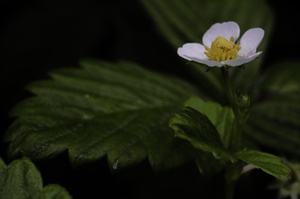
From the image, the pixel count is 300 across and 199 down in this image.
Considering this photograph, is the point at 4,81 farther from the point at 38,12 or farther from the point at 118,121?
the point at 118,121

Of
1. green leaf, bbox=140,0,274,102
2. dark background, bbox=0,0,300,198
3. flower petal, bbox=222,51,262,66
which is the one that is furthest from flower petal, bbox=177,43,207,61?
dark background, bbox=0,0,300,198

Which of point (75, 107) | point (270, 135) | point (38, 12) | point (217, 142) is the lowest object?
point (270, 135)

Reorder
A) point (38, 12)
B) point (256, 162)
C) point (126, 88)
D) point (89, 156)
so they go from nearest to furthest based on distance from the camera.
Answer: point (256, 162), point (89, 156), point (126, 88), point (38, 12)

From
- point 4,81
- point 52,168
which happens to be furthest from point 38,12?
point 52,168

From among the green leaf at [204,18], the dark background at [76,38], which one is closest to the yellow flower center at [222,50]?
the green leaf at [204,18]

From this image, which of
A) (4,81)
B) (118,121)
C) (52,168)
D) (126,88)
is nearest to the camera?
(118,121)

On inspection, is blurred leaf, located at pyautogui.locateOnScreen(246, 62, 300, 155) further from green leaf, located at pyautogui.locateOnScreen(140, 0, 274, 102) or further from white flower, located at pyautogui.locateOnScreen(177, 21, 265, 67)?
white flower, located at pyautogui.locateOnScreen(177, 21, 265, 67)

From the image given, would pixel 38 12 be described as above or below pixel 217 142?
above

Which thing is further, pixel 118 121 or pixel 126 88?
pixel 126 88
